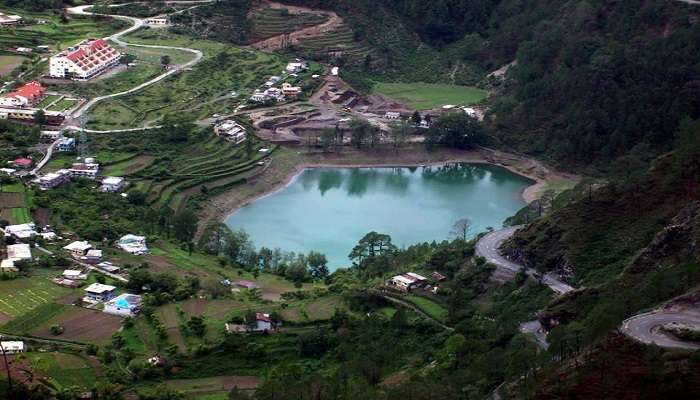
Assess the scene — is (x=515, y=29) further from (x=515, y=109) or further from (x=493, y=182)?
(x=493, y=182)

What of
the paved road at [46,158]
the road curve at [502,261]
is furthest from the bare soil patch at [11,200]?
the road curve at [502,261]

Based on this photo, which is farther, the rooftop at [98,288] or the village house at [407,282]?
the village house at [407,282]

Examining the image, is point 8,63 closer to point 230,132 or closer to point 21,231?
point 230,132

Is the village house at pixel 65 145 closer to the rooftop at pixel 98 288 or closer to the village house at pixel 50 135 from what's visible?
the village house at pixel 50 135

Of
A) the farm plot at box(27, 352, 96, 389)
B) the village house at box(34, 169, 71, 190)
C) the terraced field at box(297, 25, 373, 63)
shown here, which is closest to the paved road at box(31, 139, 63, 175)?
the village house at box(34, 169, 71, 190)

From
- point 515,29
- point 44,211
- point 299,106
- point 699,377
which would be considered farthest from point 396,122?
point 699,377

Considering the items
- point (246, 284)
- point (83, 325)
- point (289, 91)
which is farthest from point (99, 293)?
point (289, 91)
